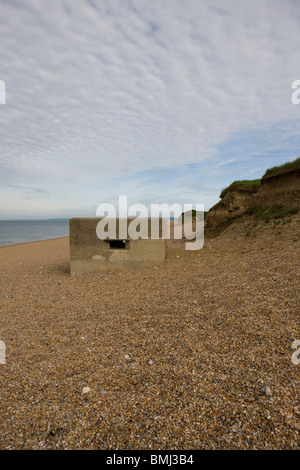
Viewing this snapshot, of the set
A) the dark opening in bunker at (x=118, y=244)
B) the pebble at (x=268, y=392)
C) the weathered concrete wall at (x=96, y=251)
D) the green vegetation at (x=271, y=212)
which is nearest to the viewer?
the pebble at (x=268, y=392)

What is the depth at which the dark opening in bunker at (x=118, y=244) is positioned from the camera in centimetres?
852

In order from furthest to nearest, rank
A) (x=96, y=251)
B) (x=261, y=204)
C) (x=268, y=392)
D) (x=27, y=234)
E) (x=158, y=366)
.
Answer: (x=27, y=234), (x=261, y=204), (x=96, y=251), (x=158, y=366), (x=268, y=392)

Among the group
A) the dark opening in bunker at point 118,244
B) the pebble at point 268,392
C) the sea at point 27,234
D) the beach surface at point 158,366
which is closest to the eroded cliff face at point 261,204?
the beach surface at point 158,366

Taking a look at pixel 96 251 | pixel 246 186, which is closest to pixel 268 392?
pixel 96 251

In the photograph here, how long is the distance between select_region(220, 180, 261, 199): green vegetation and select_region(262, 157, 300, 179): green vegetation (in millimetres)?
1600

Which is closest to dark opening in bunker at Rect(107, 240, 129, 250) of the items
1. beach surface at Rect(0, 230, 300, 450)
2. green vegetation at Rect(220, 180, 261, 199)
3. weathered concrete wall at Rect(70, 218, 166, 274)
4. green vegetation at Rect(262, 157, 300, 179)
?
weathered concrete wall at Rect(70, 218, 166, 274)

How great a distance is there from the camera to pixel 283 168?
12.9m

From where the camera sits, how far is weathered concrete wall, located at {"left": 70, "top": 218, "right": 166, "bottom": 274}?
823cm

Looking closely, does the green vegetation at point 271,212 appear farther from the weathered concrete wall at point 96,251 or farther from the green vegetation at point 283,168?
the weathered concrete wall at point 96,251

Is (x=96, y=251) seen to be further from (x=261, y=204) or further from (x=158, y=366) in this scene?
(x=261, y=204)

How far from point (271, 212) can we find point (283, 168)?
297 centimetres

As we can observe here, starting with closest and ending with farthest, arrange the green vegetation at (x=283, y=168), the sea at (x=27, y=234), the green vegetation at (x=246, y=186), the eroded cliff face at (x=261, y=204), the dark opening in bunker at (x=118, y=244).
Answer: the dark opening in bunker at (x=118, y=244) < the eroded cliff face at (x=261, y=204) < the green vegetation at (x=283, y=168) < the green vegetation at (x=246, y=186) < the sea at (x=27, y=234)

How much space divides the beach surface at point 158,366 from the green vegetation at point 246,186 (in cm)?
→ 1011
